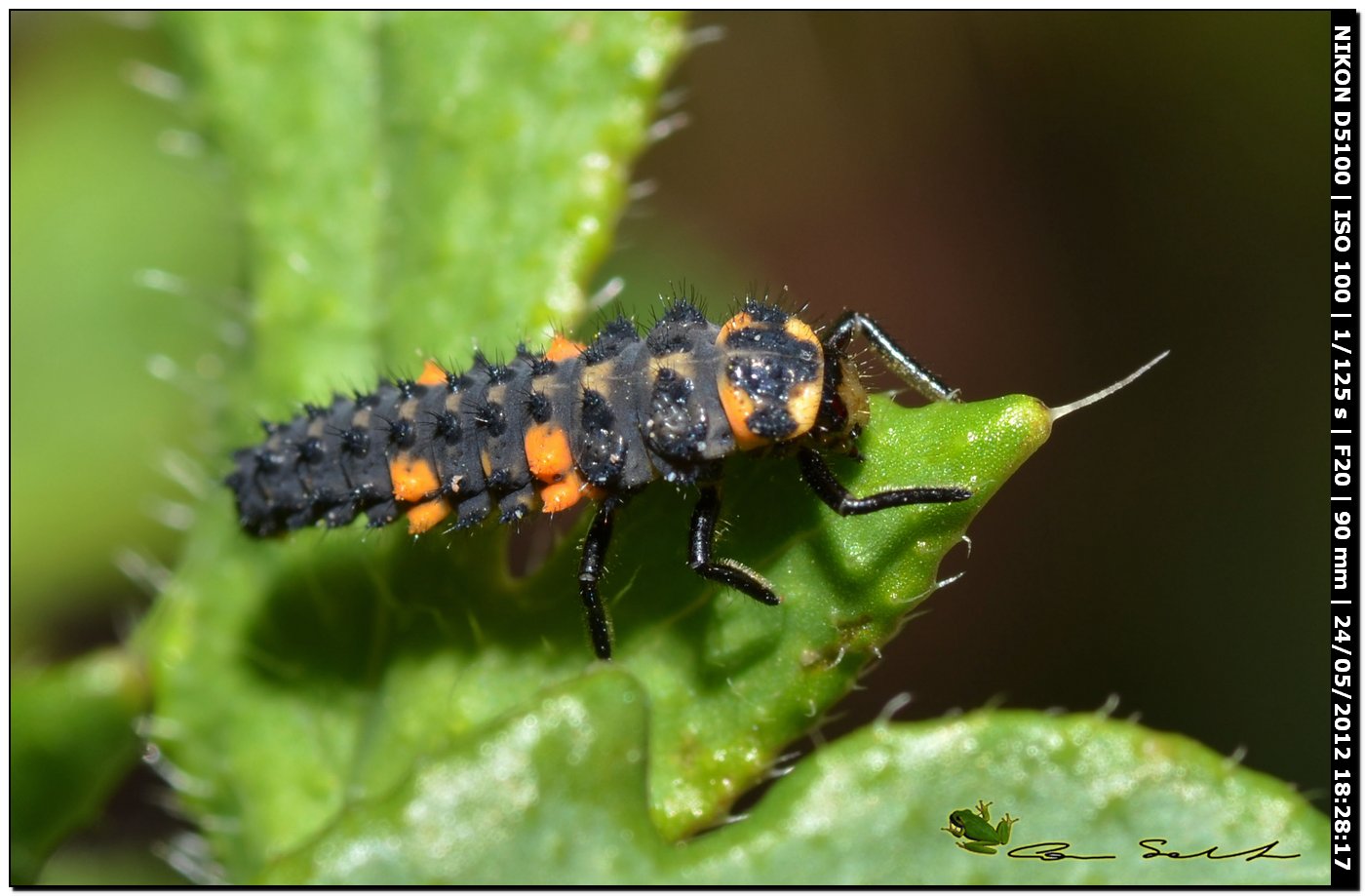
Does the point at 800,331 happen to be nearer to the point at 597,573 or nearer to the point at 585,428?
the point at 585,428

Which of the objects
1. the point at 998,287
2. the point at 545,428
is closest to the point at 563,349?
the point at 545,428

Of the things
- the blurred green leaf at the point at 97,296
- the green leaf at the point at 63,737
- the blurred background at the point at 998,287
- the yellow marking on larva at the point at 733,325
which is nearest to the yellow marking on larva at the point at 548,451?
the yellow marking on larva at the point at 733,325

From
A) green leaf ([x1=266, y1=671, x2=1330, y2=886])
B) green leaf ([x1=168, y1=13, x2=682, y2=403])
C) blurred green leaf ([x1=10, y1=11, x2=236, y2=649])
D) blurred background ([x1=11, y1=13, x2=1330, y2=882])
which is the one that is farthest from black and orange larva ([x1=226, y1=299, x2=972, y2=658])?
blurred green leaf ([x1=10, y1=11, x2=236, y2=649])

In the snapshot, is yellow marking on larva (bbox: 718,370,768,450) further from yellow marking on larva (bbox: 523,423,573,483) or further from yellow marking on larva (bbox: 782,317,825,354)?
yellow marking on larva (bbox: 523,423,573,483)

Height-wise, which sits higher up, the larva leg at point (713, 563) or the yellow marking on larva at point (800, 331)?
the yellow marking on larva at point (800, 331)

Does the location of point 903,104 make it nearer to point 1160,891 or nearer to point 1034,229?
point 1034,229

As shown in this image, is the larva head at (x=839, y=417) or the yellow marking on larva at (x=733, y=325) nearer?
the larva head at (x=839, y=417)

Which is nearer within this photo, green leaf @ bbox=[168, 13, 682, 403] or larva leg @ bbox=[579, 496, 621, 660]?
larva leg @ bbox=[579, 496, 621, 660]
